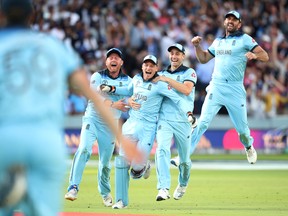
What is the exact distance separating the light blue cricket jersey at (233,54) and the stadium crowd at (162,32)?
10.7 metres

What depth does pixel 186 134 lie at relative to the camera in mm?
13758

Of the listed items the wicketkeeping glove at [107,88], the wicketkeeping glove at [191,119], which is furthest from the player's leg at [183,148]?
the wicketkeeping glove at [107,88]

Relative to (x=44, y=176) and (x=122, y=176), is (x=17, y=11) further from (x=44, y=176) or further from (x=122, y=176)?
(x=122, y=176)

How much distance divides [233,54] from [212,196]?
2.41 meters

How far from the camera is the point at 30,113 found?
16.9 feet

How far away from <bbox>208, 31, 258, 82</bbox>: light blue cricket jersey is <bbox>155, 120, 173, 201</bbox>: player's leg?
205 centimetres

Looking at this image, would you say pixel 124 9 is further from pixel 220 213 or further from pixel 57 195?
pixel 57 195

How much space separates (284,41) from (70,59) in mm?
24153

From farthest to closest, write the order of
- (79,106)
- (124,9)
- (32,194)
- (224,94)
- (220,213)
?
(124,9), (79,106), (224,94), (220,213), (32,194)

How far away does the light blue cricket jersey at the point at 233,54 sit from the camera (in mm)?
15016

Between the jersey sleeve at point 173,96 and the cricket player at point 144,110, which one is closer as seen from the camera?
the cricket player at point 144,110

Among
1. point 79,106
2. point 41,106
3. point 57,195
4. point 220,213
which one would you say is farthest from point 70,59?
point 79,106

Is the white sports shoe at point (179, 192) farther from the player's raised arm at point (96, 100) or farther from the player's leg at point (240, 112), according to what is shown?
the player's raised arm at point (96, 100)

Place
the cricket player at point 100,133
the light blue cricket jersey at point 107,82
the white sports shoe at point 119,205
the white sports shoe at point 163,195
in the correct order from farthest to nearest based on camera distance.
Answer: the white sports shoe at point 163,195 → the light blue cricket jersey at point 107,82 → the cricket player at point 100,133 → the white sports shoe at point 119,205
